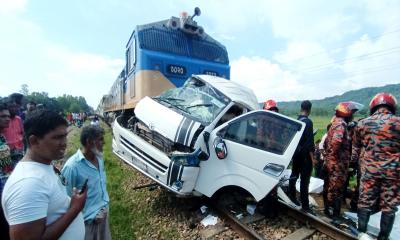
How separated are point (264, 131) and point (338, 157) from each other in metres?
1.41

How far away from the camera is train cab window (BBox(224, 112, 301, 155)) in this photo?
4410 millimetres

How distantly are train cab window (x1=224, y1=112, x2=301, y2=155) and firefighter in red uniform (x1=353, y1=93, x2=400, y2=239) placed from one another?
1.00 metres

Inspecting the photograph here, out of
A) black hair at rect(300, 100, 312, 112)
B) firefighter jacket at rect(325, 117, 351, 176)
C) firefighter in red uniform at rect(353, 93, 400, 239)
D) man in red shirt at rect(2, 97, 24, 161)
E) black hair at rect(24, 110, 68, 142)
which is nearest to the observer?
black hair at rect(24, 110, 68, 142)

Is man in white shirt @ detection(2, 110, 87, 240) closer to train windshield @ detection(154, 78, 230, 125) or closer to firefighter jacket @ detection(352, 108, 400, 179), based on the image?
train windshield @ detection(154, 78, 230, 125)

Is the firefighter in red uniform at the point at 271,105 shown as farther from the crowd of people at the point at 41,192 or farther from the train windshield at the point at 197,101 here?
the crowd of people at the point at 41,192

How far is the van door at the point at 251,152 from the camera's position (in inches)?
168

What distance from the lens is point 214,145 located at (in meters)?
4.58

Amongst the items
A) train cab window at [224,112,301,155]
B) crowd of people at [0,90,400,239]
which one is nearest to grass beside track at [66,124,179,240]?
crowd of people at [0,90,400,239]

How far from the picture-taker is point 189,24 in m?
8.52

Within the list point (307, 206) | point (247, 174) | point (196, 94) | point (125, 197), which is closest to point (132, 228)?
point (125, 197)

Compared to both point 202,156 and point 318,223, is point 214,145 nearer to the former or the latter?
point 202,156

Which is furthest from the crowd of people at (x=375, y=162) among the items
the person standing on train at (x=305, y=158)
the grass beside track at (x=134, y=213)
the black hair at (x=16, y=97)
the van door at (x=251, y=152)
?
the black hair at (x=16, y=97)

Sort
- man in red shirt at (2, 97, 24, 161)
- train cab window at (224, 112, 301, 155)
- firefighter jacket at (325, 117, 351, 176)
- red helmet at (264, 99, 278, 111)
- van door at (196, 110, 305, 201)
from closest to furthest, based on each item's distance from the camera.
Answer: van door at (196, 110, 305, 201), train cab window at (224, 112, 301, 155), firefighter jacket at (325, 117, 351, 176), man in red shirt at (2, 97, 24, 161), red helmet at (264, 99, 278, 111)

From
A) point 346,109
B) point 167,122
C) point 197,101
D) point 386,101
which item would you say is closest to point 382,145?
point 386,101
